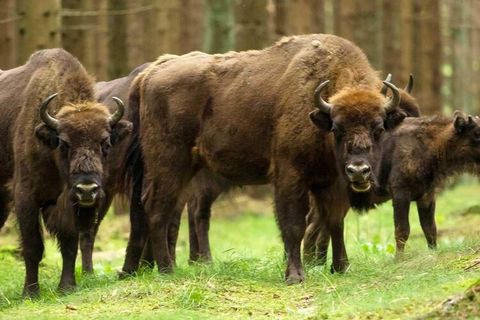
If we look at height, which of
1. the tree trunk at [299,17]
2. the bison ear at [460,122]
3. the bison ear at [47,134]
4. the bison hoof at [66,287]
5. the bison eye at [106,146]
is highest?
the bison ear at [47,134]

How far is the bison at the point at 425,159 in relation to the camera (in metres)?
12.4

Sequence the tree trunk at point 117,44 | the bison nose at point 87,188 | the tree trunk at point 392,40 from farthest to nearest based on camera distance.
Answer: the tree trunk at point 392,40, the tree trunk at point 117,44, the bison nose at point 87,188

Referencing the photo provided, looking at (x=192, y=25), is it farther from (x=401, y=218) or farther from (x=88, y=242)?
(x=401, y=218)

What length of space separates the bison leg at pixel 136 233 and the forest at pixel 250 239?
0.54 feet

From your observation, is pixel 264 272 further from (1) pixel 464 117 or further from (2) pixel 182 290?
(1) pixel 464 117

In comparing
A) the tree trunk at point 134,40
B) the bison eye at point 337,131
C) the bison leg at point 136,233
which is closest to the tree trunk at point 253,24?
the tree trunk at point 134,40

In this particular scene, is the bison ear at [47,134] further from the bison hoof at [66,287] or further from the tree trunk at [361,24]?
the tree trunk at [361,24]

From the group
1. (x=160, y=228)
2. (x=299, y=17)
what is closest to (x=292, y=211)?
(x=160, y=228)

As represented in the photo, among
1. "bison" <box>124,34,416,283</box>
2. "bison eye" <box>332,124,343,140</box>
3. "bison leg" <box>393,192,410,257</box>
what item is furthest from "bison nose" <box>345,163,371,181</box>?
"bison leg" <box>393,192,410,257</box>

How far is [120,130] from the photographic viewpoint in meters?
10.9

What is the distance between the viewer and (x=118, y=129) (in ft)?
35.8

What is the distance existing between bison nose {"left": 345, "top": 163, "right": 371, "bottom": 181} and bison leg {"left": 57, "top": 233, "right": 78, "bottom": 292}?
3.01 metres

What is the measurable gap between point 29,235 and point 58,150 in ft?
3.29

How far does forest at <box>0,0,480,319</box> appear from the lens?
29.7ft
